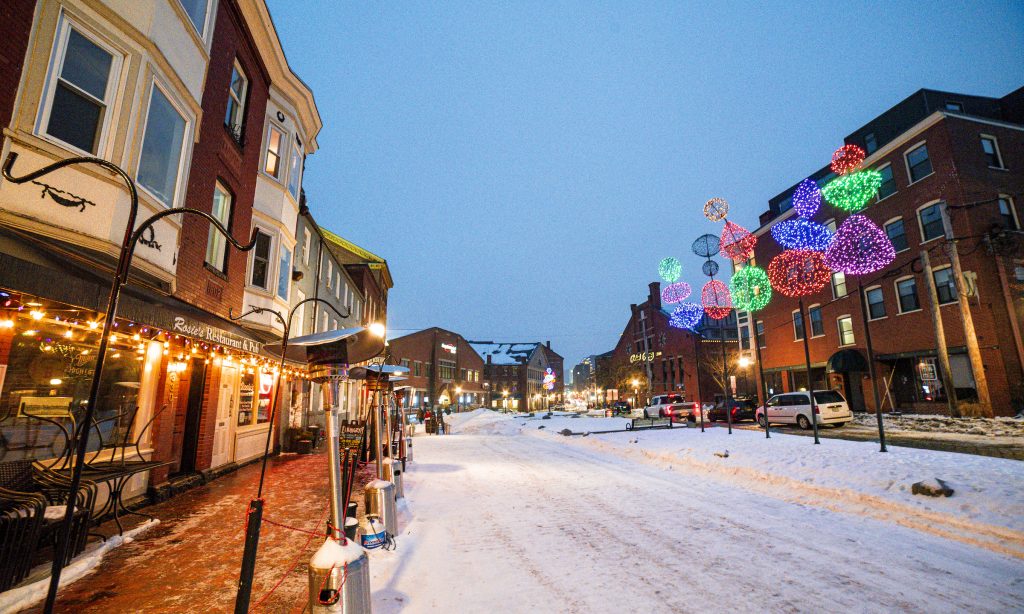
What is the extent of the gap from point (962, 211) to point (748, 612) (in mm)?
24285

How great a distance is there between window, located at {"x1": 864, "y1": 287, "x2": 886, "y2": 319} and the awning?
2.22 meters

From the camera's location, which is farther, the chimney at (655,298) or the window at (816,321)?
the chimney at (655,298)

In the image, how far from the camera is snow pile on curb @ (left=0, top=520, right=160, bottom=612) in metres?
3.95

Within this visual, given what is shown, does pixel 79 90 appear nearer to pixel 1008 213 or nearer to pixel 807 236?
pixel 807 236

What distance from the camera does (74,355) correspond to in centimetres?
614

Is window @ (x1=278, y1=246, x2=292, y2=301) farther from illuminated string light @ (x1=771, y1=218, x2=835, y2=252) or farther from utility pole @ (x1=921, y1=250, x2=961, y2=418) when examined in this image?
utility pole @ (x1=921, y1=250, x2=961, y2=418)

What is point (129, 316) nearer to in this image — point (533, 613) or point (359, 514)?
point (359, 514)

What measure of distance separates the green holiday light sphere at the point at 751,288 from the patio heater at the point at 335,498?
1549 centimetres

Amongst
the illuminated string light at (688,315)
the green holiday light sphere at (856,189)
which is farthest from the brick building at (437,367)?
the green holiday light sphere at (856,189)

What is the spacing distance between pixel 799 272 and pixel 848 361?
1177cm

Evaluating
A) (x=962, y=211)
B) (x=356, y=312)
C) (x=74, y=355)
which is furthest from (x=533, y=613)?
(x=356, y=312)

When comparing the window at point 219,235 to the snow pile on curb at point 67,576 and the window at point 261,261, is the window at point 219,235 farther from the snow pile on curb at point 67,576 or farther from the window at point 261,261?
the snow pile on curb at point 67,576

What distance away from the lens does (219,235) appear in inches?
416

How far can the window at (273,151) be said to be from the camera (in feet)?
43.2
